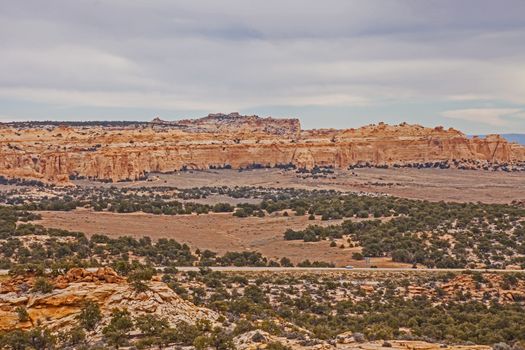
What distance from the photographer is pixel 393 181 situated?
408ft

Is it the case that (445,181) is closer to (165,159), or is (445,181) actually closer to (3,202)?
(165,159)

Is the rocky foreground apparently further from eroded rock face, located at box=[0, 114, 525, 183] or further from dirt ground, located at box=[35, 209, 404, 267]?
eroded rock face, located at box=[0, 114, 525, 183]

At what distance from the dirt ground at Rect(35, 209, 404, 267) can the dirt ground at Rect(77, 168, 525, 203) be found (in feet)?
145

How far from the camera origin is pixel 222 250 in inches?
2032

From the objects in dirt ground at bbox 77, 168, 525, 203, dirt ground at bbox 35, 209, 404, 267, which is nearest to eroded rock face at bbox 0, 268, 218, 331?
dirt ground at bbox 35, 209, 404, 267

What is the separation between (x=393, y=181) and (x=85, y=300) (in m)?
107

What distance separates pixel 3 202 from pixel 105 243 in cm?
4400

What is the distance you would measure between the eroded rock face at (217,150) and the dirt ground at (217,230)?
5659 cm

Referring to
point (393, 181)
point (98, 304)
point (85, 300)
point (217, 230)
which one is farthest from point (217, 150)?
point (98, 304)

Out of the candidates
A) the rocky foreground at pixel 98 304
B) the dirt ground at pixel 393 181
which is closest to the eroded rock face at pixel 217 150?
the dirt ground at pixel 393 181

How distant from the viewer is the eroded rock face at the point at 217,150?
12119 centimetres

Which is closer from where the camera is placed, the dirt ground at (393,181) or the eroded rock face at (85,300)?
the eroded rock face at (85,300)

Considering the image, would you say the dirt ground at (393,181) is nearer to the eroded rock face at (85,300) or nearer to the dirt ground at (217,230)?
the dirt ground at (217,230)

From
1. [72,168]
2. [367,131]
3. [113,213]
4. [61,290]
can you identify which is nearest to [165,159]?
[72,168]
